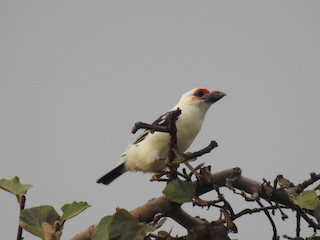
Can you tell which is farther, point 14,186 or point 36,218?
point 14,186

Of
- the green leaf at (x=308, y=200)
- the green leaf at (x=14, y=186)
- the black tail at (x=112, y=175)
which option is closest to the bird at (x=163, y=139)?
the black tail at (x=112, y=175)

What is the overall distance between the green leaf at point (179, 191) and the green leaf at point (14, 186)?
0.51m

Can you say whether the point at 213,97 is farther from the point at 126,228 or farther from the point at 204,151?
the point at 126,228

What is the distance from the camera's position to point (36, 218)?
1.43 meters

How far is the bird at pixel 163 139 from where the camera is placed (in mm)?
3146

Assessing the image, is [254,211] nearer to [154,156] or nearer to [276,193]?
[276,193]

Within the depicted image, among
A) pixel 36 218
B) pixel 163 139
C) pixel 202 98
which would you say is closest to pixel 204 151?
pixel 36 218

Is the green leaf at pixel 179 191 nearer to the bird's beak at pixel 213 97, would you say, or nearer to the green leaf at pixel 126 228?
the green leaf at pixel 126 228

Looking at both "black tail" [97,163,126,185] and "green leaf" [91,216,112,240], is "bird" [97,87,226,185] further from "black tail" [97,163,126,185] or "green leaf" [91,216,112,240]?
"green leaf" [91,216,112,240]

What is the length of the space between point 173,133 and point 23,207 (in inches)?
22.7

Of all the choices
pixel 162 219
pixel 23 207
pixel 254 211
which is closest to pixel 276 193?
pixel 254 211

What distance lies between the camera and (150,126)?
134 centimetres

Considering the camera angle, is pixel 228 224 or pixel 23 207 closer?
pixel 228 224

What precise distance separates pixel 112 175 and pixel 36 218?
2240mm
